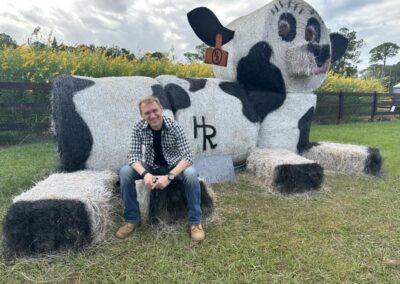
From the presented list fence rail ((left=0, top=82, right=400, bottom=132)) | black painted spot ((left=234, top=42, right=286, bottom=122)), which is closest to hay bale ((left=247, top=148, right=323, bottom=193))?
black painted spot ((left=234, top=42, right=286, bottom=122))

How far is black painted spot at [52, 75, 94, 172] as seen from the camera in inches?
83.2

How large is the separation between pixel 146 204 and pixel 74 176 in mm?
533

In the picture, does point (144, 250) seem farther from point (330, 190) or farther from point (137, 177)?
point (330, 190)

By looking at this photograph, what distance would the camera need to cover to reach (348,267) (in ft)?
4.79

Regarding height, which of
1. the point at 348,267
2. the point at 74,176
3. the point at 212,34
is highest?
the point at 212,34

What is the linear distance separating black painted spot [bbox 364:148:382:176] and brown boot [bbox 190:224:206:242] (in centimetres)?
199

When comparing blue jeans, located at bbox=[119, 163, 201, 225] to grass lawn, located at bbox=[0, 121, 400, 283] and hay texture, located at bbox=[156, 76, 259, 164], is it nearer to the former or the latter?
grass lawn, located at bbox=[0, 121, 400, 283]

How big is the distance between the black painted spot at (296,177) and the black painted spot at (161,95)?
1.01 m

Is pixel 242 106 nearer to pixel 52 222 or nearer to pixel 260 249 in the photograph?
pixel 260 249

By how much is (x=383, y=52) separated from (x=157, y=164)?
48.6 meters

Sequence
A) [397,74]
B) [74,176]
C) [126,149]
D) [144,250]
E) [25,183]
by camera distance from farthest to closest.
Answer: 1. [397,74]
2. [25,183]
3. [126,149]
4. [74,176]
5. [144,250]

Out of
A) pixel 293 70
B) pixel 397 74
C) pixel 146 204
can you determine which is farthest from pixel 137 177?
pixel 397 74

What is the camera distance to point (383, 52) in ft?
137

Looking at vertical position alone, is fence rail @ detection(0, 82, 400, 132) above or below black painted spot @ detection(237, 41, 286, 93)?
below
